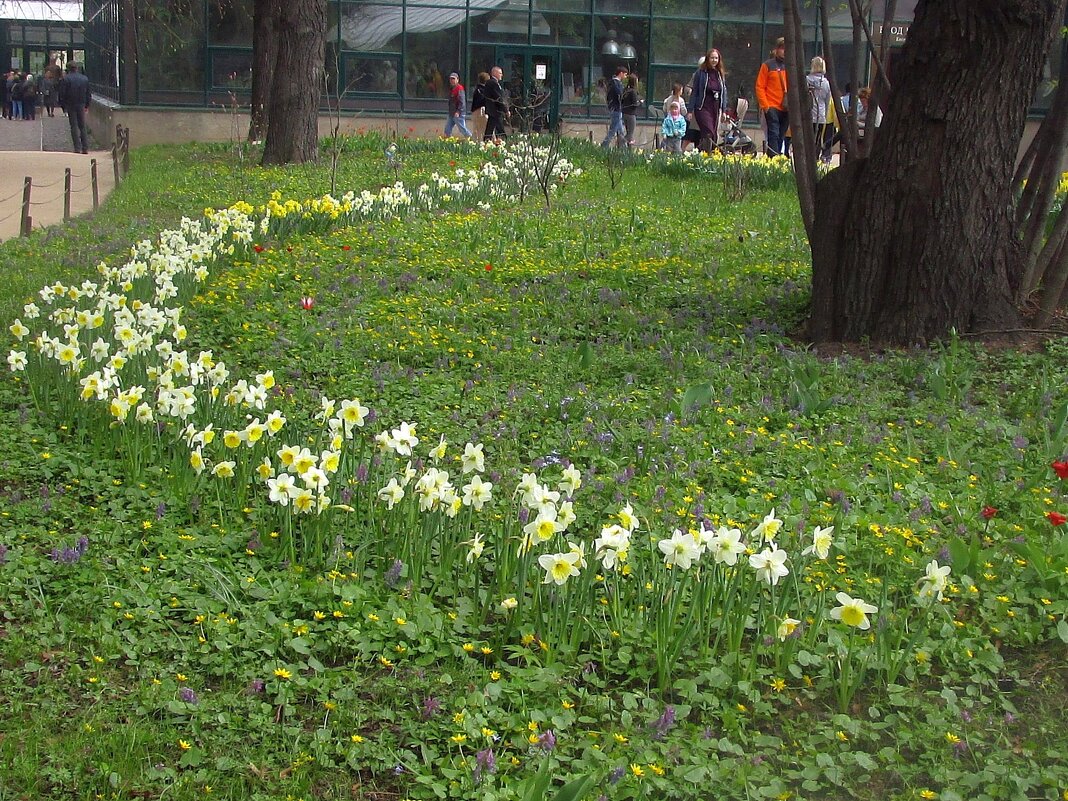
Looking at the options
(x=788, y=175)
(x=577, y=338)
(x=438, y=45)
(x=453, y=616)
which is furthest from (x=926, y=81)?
(x=438, y=45)

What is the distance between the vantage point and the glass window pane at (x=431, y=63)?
1117 inches

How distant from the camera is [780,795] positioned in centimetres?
274

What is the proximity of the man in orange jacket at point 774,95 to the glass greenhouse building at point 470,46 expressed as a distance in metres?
9.09

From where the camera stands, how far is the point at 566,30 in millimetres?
28922

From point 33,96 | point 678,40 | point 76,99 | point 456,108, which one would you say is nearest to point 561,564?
point 456,108

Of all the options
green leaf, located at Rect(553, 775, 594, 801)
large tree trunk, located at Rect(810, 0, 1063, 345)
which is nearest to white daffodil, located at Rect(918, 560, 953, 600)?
green leaf, located at Rect(553, 775, 594, 801)

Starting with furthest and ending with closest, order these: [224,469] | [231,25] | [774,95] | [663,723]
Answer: [231,25]
[774,95]
[224,469]
[663,723]

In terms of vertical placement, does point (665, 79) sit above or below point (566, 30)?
below

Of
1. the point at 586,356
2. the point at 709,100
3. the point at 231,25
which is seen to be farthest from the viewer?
the point at 231,25

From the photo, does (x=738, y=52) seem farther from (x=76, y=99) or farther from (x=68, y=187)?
(x=68, y=187)

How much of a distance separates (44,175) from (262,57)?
448 centimetres

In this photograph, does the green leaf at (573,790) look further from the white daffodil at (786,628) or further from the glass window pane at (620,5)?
the glass window pane at (620,5)

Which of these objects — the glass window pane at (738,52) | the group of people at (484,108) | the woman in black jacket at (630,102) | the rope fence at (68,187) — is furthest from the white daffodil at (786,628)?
the glass window pane at (738,52)

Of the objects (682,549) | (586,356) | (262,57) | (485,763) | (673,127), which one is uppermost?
(262,57)
